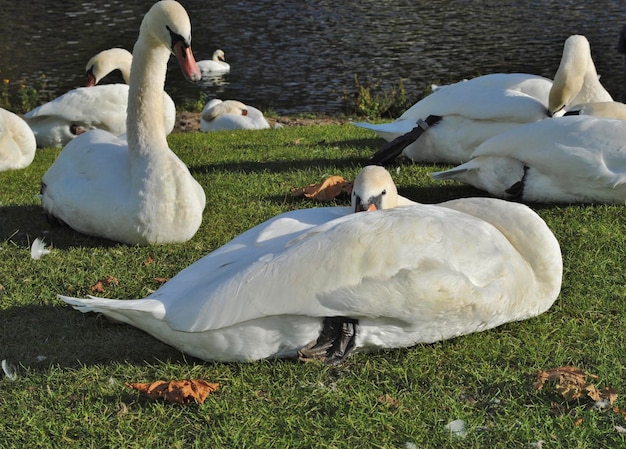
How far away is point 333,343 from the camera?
3598 mm

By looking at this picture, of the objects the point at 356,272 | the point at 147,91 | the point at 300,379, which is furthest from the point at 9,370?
the point at 147,91

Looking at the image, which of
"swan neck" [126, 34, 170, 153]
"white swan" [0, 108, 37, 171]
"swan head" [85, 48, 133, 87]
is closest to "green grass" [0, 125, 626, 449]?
"swan neck" [126, 34, 170, 153]

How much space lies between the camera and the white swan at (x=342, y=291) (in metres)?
Result: 3.43

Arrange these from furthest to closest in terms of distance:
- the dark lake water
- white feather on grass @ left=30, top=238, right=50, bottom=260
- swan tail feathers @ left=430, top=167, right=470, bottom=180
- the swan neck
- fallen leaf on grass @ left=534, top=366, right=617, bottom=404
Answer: the dark lake water < swan tail feathers @ left=430, top=167, right=470, bottom=180 < the swan neck < white feather on grass @ left=30, top=238, right=50, bottom=260 < fallen leaf on grass @ left=534, top=366, right=617, bottom=404

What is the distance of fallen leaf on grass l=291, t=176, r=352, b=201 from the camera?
607 cm

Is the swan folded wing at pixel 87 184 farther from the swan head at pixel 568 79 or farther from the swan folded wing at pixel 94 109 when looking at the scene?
the swan folded wing at pixel 94 109

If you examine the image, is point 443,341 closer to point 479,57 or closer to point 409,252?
point 409,252

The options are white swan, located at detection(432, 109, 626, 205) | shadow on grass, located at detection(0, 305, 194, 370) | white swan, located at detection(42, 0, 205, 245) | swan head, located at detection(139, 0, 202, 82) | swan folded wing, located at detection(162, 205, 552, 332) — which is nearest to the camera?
swan folded wing, located at detection(162, 205, 552, 332)

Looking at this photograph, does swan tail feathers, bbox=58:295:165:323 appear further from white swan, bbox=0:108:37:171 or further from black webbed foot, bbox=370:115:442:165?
white swan, bbox=0:108:37:171

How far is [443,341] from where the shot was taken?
3.81 metres

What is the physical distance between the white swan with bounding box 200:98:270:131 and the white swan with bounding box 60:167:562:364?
7.90 metres

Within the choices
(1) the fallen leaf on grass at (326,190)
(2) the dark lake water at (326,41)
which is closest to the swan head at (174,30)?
(1) the fallen leaf on grass at (326,190)

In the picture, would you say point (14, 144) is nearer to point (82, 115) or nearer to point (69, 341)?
point (82, 115)

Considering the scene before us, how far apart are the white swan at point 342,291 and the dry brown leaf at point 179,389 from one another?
20cm
